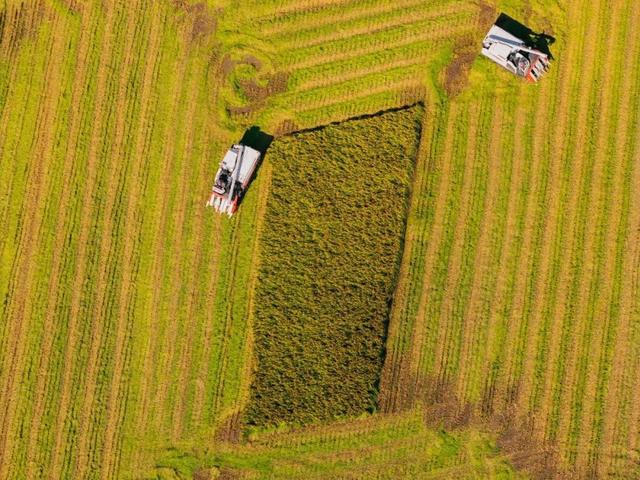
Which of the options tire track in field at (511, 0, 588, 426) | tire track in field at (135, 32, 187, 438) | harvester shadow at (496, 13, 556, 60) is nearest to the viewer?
tire track in field at (511, 0, 588, 426)

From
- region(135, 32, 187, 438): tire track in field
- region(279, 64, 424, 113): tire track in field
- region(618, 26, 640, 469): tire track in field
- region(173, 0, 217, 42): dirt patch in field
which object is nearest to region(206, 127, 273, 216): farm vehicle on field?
region(135, 32, 187, 438): tire track in field

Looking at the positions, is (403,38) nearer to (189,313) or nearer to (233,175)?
(233,175)

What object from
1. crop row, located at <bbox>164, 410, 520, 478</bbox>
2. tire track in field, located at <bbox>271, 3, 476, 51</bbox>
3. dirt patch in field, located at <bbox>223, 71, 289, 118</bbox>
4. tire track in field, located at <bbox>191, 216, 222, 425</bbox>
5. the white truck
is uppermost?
tire track in field, located at <bbox>271, 3, 476, 51</bbox>

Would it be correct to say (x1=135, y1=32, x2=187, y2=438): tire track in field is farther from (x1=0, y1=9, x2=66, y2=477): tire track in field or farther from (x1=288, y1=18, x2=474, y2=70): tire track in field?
(x1=288, y1=18, x2=474, y2=70): tire track in field

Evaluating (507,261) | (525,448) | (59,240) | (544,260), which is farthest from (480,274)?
(59,240)

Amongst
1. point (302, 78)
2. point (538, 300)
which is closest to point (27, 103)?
point (302, 78)

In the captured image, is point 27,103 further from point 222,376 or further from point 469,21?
point 469,21
